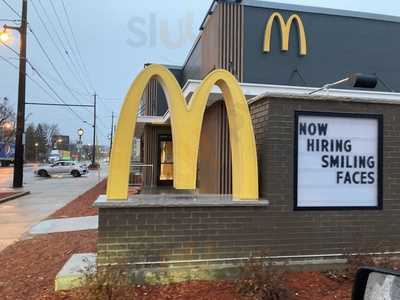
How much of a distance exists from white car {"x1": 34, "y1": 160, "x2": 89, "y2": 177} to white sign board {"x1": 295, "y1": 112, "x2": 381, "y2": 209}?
40189mm

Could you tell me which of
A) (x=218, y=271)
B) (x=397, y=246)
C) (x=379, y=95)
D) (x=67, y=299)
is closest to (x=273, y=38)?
(x=379, y=95)

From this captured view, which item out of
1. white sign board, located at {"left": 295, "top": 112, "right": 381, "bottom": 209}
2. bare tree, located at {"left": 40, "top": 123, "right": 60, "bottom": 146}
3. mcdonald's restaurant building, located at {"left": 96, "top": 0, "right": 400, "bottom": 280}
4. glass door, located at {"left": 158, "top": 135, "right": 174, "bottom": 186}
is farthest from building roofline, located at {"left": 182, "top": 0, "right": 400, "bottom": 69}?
bare tree, located at {"left": 40, "top": 123, "right": 60, "bottom": 146}

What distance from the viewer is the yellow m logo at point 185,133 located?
20.4 feet

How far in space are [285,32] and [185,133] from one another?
675 centimetres

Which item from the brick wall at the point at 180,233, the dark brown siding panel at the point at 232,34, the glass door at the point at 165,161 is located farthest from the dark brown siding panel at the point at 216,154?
the glass door at the point at 165,161

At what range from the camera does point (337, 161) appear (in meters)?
6.59

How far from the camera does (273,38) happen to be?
1196 cm

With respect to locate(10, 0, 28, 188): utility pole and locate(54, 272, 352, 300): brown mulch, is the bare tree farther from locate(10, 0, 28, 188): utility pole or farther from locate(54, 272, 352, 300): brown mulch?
locate(54, 272, 352, 300): brown mulch

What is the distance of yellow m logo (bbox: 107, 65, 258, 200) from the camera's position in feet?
20.4

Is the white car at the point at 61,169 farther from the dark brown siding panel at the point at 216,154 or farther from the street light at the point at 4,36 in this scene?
the dark brown siding panel at the point at 216,154

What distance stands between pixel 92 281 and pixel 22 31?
23.6 metres

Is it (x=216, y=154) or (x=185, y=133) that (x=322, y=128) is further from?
(x=216, y=154)

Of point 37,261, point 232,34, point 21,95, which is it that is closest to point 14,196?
point 21,95

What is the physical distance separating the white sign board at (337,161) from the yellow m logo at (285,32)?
5.69 metres
